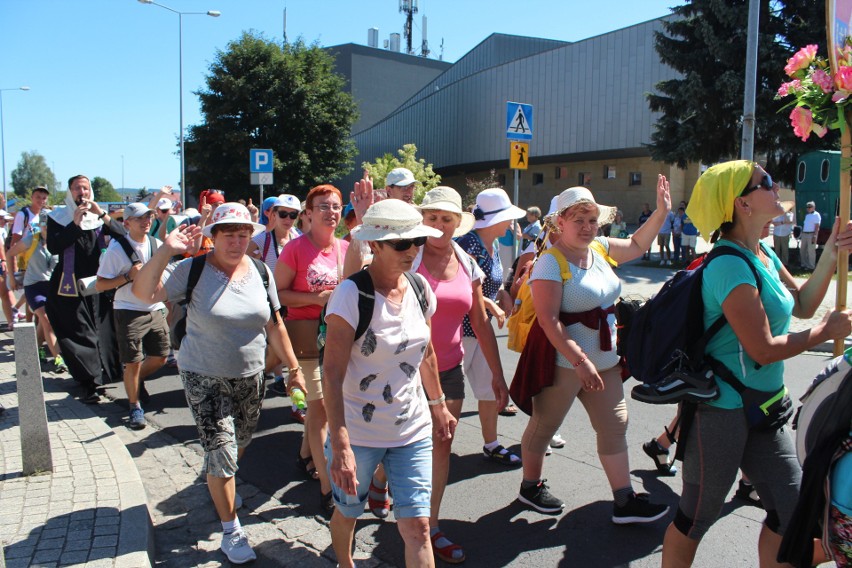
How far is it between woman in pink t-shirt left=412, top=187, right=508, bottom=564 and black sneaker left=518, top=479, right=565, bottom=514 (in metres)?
0.63

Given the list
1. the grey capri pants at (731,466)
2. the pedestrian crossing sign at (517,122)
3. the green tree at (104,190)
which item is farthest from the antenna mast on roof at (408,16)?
the grey capri pants at (731,466)

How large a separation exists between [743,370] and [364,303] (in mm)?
1607

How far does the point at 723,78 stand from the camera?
1912 centimetres

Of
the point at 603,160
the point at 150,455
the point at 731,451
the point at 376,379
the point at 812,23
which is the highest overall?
the point at 812,23

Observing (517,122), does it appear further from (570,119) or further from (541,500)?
(570,119)

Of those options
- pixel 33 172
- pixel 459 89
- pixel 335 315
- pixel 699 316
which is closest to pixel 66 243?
pixel 335 315

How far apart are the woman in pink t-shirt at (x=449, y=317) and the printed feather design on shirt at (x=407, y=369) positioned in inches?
27.5

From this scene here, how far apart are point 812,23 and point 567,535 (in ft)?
65.8

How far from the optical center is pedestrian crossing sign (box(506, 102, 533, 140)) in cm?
1069

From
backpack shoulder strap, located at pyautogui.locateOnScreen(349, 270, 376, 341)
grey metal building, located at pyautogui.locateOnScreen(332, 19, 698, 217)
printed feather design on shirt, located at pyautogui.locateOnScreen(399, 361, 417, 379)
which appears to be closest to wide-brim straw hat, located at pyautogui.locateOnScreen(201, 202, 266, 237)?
backpack shoulder strap, located at pyautogui.locateOnScreen(349, 270, 376, 341)

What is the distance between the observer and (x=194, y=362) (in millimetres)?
3789

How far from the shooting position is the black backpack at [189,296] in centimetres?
382

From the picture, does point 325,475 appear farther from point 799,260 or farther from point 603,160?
point 603,160

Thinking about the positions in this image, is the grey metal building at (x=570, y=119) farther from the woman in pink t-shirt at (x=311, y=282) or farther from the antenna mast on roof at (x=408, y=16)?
the antenna mast on roof at (x=408, y=16)
